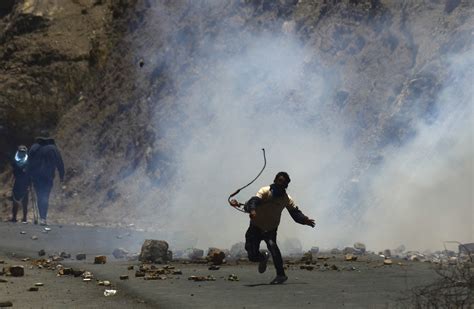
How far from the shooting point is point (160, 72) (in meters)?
27.7

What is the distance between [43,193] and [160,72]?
721cm

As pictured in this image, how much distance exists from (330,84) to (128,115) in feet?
24.8

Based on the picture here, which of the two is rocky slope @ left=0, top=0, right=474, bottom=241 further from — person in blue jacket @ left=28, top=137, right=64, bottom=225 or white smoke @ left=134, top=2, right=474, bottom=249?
person in blue jacket @ left=28, top=137, right=64, bottom=225

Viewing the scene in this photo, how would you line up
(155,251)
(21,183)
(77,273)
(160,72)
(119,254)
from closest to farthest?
(77,273)
(155,251)
(119,254)
(21,183)
(160,72)

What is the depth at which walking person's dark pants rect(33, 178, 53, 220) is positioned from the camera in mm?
21584

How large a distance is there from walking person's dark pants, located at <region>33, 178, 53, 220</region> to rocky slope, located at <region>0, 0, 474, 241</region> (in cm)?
209

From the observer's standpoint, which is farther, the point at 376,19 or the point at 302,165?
the point at 376,19

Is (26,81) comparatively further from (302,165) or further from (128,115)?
(302,165)

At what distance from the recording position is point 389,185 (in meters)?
18.6

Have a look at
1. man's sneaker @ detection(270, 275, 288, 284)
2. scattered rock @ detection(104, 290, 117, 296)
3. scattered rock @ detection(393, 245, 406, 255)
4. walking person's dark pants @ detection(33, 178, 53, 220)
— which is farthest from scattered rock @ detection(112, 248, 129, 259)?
walking person's dark pants @ detection(33, 178, 53, 220)

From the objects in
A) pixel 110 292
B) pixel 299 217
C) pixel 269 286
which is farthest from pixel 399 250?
pixel 110 292

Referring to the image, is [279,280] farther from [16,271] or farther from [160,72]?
[160,72]

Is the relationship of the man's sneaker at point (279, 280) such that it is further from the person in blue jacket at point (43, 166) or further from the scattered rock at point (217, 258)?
the person in blue jacket at point (43, 166)

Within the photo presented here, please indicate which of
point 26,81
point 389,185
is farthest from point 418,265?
point 26,81
